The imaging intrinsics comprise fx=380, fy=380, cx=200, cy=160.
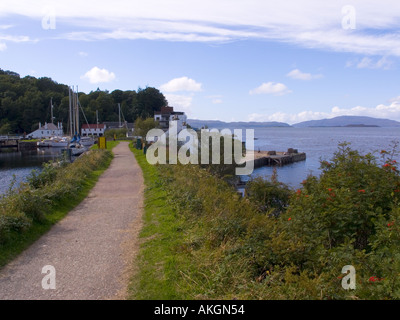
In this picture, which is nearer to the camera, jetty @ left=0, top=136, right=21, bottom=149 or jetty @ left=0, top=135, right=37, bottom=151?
jetty @ left=0, top=135, right=37, bottom=151

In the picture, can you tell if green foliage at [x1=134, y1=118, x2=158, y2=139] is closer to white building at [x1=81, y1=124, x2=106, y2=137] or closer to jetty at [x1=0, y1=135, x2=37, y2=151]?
jetty at [x1=0, y1=135, x2=37, y2=151]

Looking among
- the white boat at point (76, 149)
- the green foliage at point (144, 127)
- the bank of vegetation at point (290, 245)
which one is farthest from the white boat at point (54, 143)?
the bank of vegetation at point (290, 245)

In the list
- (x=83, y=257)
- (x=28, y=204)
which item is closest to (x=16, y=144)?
(x=28, y=204)

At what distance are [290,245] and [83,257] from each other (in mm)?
3851

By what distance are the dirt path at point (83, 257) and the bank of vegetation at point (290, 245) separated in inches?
14.7

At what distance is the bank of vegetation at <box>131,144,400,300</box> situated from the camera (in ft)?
16.7

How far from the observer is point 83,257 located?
7.19m

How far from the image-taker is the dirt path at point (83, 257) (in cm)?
569

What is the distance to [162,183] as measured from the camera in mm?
14516

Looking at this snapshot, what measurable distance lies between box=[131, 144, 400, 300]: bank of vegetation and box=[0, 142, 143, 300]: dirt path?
372 millimetres

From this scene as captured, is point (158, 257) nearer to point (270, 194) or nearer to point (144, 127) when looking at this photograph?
point (270, 194)

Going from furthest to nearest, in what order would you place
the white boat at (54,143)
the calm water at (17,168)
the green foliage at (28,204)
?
the white boat at (54,143)
the calm water at (17,168)
the green foliage at (28,204)

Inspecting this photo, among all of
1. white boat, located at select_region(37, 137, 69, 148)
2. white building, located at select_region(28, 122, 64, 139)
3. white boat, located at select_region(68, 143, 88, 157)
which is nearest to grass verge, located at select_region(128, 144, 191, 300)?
white boat, located at select_region(68, 143, 88, 157)

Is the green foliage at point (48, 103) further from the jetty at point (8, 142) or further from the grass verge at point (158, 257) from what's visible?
the grass verge at point (158, 257)
